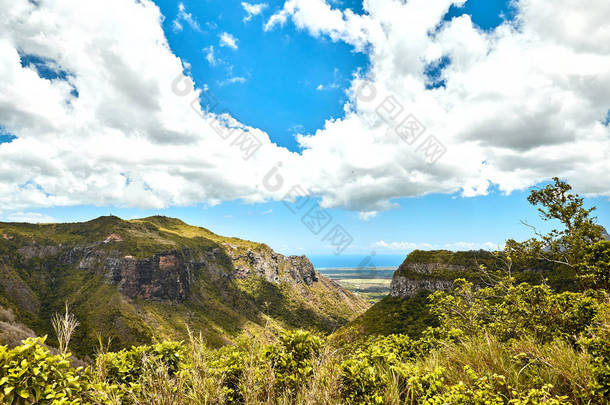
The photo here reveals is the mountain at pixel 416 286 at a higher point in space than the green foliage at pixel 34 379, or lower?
lower

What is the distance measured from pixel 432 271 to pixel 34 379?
113m

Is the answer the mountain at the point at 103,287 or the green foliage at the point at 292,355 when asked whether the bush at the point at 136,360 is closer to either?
the green foliage at the point at 292,355

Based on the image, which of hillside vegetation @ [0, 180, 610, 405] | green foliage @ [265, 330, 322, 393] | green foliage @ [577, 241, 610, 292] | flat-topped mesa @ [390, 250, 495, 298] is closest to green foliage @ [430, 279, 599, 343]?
hillside vegetation @ [0, 180, 610, 405]

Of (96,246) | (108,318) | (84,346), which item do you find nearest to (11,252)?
(96,246)

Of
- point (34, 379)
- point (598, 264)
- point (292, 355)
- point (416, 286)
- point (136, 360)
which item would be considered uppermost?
point (34, 379)

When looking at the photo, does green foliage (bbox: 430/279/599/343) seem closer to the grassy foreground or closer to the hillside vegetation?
the hillside vegetation

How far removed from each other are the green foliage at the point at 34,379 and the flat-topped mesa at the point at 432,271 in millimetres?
103652

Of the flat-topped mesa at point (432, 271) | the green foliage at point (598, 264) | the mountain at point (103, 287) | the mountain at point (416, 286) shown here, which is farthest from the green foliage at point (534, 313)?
the mountain at point (103, 287)

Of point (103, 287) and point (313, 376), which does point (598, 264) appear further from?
point (103, 287)

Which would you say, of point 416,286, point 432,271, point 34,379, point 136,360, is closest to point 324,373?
point 34,379

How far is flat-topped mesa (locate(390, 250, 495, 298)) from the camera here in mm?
93500

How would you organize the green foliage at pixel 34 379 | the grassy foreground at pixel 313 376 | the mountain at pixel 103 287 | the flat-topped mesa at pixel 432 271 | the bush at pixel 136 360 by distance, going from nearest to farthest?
the green foliage at pixel 34 379
the grassy foreground at pixel 313 376
the bush at pixel 136 360
the flat-topped mesa at pixel 432 271
the mountain at pixel 103 287

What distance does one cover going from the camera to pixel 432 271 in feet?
329

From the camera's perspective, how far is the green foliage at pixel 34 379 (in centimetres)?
403
